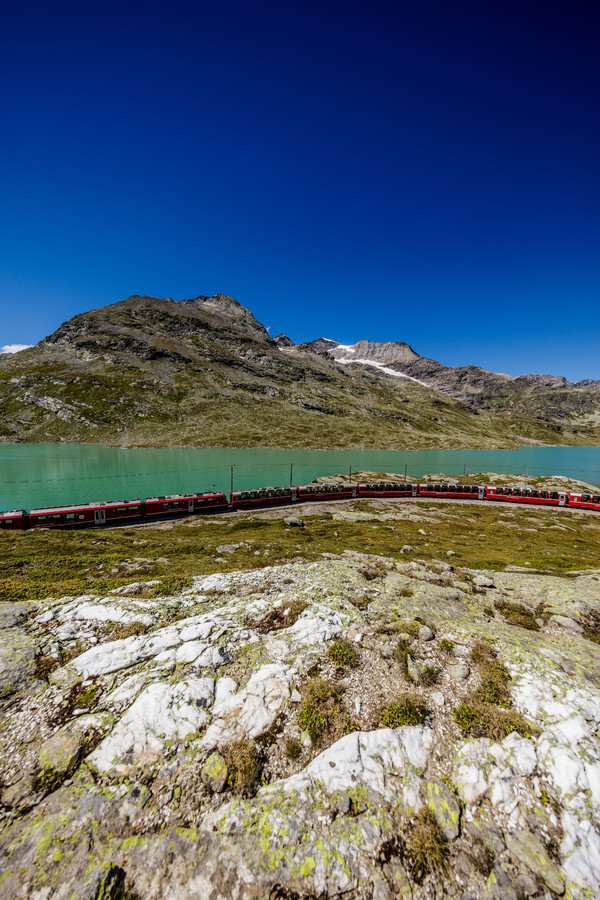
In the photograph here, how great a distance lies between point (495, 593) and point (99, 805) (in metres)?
16.4

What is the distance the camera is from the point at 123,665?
8531 millimetres

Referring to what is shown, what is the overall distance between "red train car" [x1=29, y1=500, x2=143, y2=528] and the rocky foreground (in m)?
40.1

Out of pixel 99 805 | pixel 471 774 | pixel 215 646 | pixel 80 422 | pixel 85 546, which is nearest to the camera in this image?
pixel 99 805

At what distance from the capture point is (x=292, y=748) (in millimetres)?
6816

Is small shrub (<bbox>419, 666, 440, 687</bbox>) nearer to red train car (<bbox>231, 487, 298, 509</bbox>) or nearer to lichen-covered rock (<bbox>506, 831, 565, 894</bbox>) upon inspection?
lichen-covered rock (<bbox>506, 831, 565, 894</bbox>)

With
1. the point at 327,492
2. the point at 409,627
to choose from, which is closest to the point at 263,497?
the point at 327,492

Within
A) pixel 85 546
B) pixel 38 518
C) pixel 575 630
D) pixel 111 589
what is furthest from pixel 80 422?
pixel 575 630

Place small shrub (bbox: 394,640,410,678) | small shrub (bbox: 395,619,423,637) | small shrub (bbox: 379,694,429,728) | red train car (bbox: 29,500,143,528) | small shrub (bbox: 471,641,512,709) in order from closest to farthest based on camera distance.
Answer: small shrub (bbox: 379,694,429,728)
small shrub (bbox: 471,641,512,709)
small shrub (bbox: 394,640,410,678)
small shrub (bbox: 395,619,423,637)
red train car (bbox: 29,500,143,528)

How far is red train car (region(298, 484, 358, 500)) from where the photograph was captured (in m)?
67.9

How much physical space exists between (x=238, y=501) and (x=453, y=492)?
52.9 m

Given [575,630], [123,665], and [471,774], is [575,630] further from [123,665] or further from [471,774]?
[123,665]

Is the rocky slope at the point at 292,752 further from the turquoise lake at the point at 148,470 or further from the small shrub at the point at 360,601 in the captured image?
the turquoise lake at the point at 148,470

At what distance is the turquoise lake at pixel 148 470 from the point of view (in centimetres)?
7894

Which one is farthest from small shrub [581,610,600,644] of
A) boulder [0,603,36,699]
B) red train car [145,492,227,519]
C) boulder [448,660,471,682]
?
red train car [145,492,227,519]
